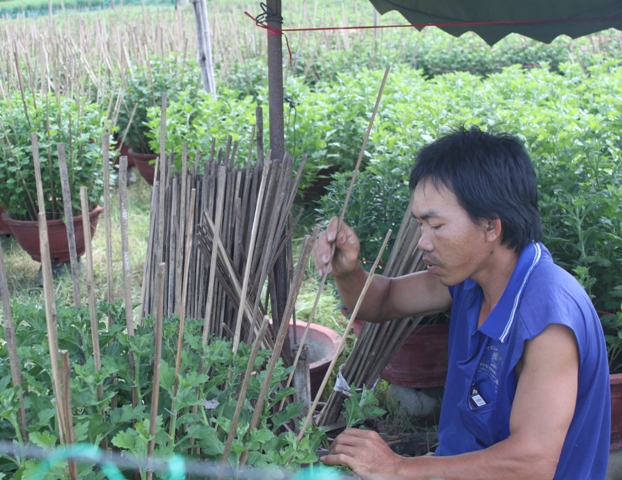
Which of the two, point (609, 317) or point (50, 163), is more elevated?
point (50, 163)

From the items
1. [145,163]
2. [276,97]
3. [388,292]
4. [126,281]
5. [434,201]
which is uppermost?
[276,97]

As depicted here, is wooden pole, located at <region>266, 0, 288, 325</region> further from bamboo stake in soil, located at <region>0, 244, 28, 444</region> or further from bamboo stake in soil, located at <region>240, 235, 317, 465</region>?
bamboo stake in soil, located at <region>0, 244, 28, 444</region>

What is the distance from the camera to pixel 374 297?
6.25 feet

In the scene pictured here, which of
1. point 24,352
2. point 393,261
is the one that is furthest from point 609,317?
point 24,352

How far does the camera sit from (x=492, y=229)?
61.2 inches

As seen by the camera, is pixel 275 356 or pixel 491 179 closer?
pixel 275 356

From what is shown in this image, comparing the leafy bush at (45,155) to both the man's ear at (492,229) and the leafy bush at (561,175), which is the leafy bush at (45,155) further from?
the man's ear at (492,229)

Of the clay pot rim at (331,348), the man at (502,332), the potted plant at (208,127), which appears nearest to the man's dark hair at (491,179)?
the man at (502,332)

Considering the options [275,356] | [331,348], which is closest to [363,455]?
[275,356]

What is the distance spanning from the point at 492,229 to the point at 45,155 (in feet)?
11.0

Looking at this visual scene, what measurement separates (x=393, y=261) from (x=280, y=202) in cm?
52

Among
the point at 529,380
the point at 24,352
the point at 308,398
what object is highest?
the point at 24,352

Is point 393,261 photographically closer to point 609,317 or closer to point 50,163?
point 609,317

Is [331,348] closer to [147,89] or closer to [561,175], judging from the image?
[561,175]
